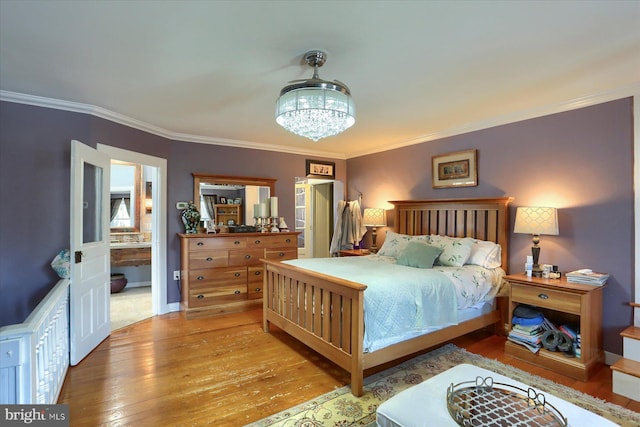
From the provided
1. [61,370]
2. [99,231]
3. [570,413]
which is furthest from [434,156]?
[61,370]

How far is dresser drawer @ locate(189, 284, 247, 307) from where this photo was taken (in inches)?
158

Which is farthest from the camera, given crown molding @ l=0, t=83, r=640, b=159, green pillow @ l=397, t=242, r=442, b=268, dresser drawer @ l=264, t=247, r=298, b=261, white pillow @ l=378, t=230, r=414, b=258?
dresser drawer @ l=264, t=247, r=298, b=261

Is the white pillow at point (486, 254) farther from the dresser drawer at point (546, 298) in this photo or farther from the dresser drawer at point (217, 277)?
the dresser drawer at point (217, 277)

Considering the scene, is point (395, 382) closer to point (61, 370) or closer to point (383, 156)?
point (61, 370)

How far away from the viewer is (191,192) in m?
4.39

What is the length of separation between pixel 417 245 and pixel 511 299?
0.98m

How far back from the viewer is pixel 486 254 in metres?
3.38

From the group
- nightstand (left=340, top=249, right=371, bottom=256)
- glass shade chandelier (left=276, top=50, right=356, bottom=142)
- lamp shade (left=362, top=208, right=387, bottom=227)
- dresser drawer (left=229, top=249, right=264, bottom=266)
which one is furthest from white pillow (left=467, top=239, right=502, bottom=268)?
dresser drawer (left=229, top=249, right=264, bottom=266)

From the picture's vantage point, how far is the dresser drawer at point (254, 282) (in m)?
4.37

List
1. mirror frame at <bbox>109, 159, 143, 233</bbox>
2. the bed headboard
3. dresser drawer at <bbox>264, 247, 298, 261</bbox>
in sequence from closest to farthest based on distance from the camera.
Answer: the bed headboard → dresser drawer at <bbox>264, 247, 298, 261</bbox> → mirror frame at <bbox>109, 159, 143, 233</bbox>

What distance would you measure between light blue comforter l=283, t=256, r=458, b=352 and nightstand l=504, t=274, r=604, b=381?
655 mm

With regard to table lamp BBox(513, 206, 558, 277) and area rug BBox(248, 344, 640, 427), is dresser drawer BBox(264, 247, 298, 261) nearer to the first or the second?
area rug BBox(248, 344, 640, 427)

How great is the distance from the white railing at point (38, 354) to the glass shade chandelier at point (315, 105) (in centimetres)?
172

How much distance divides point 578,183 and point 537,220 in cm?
50
